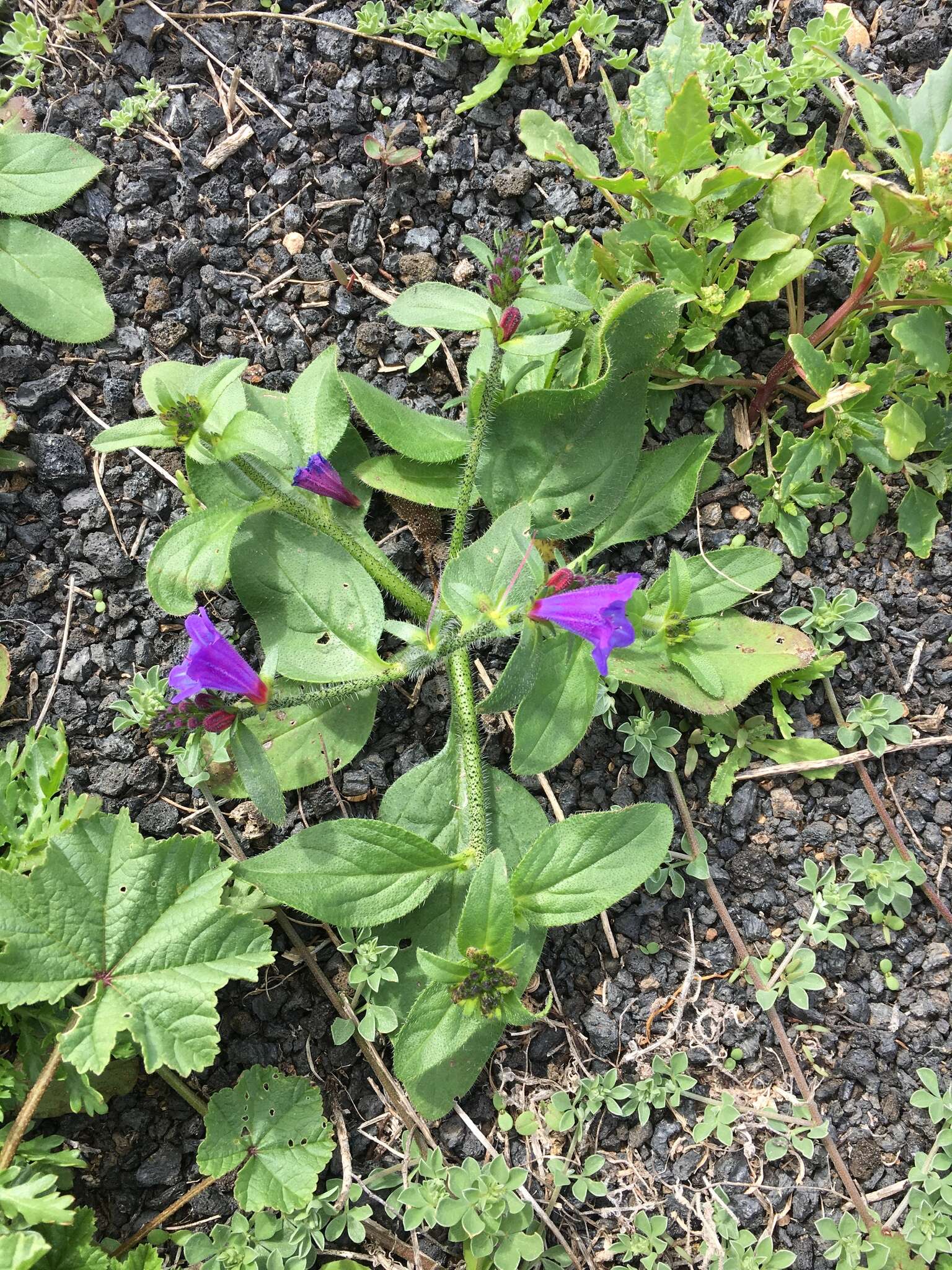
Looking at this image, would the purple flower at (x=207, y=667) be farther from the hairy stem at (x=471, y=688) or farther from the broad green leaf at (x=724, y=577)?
the broad green leaf at (x=724, y=577)

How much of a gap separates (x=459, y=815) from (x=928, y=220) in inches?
91.8

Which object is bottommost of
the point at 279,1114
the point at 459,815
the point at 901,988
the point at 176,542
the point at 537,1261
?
the point at 537,1261

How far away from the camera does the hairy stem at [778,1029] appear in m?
3.24

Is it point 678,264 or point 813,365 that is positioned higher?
point 678,264

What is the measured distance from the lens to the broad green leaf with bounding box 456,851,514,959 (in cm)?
281

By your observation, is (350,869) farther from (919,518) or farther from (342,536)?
(919,518)

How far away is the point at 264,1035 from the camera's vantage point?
3365 mm

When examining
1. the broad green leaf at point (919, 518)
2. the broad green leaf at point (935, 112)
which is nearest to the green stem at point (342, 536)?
the broad green leaf at point (919, 518)

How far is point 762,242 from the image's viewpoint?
10.9 ft

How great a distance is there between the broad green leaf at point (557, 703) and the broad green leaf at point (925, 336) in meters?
Answer: 1.41

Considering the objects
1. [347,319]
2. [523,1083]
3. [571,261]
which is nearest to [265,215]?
[347,319]

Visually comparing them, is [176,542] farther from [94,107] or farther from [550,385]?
[94,107]

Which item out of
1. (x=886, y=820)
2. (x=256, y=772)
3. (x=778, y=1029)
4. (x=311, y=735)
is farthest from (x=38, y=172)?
(x=778, y=1029)

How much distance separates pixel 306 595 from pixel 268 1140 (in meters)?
1.77
